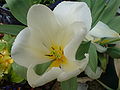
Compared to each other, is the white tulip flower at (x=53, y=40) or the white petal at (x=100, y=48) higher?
the white tulip flower at (x=53, y=40)

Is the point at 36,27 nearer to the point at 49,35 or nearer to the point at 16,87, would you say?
the point at 49,35

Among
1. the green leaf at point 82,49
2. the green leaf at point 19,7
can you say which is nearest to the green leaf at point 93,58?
the green leaf at point 82,49

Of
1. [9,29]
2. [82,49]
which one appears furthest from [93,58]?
[9,29]

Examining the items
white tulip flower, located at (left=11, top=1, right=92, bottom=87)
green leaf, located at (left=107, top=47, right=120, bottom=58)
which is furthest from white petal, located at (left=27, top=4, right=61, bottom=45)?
green leaf, located at (left=107, top=47, right=120, bottom=58)

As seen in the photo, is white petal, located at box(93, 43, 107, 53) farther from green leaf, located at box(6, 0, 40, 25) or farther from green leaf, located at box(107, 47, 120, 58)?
green leaf, located at box(6, 0, 40, 25)

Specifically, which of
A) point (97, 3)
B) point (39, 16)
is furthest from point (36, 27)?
point (97, 3)

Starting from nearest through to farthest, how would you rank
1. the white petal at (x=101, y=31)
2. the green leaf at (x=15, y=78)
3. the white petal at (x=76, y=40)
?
1. the white petal at (x=76, y=40)
2. the white petal at (x=101, y=31)
3. the green leaf at (x=15, y=78)

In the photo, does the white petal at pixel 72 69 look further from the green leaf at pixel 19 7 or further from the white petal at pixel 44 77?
the green leaf at pixel 19 7
